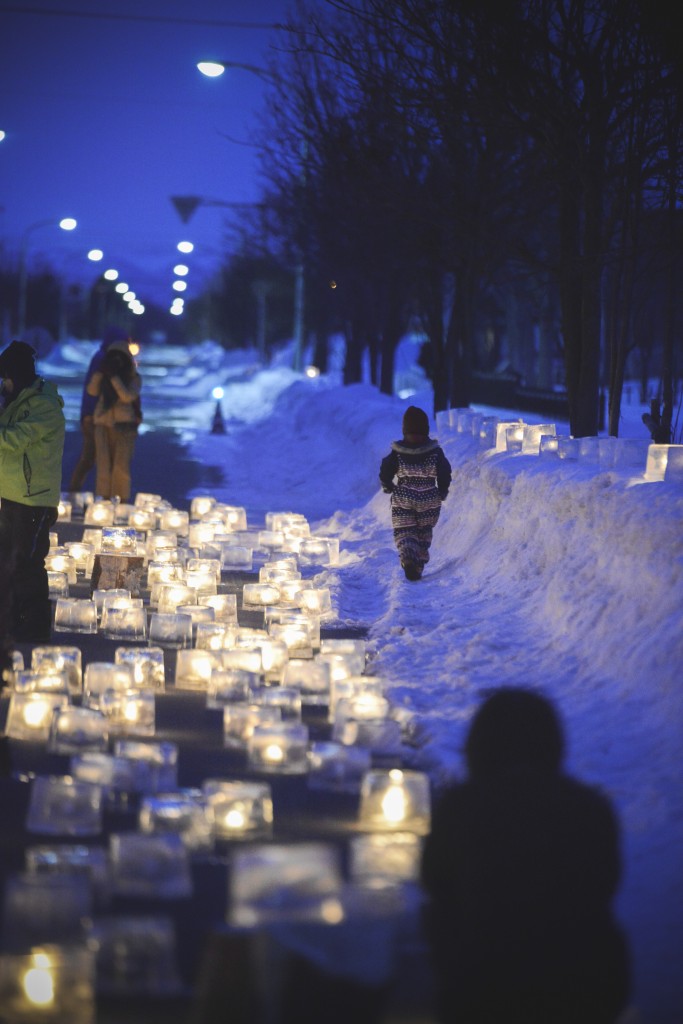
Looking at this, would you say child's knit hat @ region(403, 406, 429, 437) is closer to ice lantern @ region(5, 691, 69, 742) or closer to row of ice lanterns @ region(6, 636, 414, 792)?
row of ice lanterns @ region(6, 636, 414, 792)

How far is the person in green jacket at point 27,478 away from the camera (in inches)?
397

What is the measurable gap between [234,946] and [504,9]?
11604 millimetres

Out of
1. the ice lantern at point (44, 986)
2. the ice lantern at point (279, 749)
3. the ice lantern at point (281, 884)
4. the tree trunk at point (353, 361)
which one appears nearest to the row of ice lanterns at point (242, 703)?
the ice lantern at point (279, 749)

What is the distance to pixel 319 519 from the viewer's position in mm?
18344

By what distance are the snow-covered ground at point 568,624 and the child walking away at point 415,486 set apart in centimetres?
31

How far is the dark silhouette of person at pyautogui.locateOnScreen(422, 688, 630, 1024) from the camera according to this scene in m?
3.89

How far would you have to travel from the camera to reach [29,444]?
399 inches

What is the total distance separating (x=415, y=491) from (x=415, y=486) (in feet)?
0.16

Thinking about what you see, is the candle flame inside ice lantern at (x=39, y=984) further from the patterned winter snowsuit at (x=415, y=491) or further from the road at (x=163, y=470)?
the road at (x=163, y=470)

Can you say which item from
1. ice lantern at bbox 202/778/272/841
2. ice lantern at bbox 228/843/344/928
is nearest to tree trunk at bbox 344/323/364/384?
ice lantern at bbox 202/778/272/841

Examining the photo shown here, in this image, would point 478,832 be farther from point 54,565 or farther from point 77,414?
point 77,414

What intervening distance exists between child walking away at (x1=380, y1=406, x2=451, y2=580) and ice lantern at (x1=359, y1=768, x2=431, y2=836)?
663 centimetres

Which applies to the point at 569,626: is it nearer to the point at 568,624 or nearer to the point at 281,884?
the point at 568,624

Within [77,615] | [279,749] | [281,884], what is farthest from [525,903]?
[77,615]
